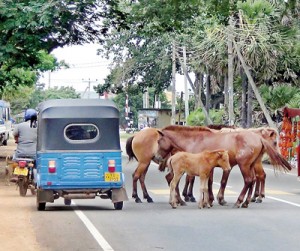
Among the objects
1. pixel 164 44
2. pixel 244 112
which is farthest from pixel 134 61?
pixel 244 112

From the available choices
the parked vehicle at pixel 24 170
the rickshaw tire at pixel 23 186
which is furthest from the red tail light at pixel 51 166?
the rickshaw tire at pixel 23 186

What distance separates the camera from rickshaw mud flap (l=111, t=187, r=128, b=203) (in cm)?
1786

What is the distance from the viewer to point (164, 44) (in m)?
65.4

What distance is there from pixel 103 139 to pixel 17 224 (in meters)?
3.25

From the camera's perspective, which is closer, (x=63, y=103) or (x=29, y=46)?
(x=63, y=103)

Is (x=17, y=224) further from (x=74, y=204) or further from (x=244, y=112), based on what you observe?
(x=244, y=112)

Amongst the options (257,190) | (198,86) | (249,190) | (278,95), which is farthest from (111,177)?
(198,86)

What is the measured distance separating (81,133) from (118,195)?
154 cm

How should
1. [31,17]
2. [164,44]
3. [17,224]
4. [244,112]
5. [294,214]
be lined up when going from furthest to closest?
[164,44]
[244,112]
[31,17]
[294,214]
[17,224]

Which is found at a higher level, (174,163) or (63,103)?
(63,103)

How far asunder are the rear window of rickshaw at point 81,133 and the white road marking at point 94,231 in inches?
56.2

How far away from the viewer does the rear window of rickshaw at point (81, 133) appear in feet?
60.1

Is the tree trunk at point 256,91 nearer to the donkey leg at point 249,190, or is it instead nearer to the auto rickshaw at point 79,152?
the donkey leg at point 249,190

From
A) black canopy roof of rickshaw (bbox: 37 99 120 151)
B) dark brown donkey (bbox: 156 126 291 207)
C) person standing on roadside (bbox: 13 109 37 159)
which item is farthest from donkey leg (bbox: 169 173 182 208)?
person standing on roadside (bbox: 13 109 37 159)
